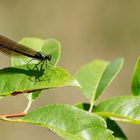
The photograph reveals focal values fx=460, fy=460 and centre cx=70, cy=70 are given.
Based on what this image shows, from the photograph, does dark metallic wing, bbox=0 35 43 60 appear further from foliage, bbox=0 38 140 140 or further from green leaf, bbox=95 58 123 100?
green leaf, bbox=95 58 123 100

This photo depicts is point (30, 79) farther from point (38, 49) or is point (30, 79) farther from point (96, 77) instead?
point (96, 77)

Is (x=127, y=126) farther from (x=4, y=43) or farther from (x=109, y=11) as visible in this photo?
(x=4, y=43)

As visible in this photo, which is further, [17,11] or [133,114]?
[17,11]

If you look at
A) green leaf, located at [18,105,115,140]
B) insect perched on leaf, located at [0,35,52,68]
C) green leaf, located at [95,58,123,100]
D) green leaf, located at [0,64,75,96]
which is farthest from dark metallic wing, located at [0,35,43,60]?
green leaf, located at [18,105,115,140]

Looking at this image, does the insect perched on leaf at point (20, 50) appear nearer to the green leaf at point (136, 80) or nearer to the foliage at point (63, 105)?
the foliage at point (63, 105)

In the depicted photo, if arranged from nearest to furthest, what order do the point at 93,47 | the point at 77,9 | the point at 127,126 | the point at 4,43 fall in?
the point at 4,43, the point at 127,126, the point at 93,47, the point at 77,9

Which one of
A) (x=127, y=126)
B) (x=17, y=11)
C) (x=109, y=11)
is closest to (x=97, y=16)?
(x=109, y=11)

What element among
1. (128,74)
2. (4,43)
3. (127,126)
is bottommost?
(127,126)
